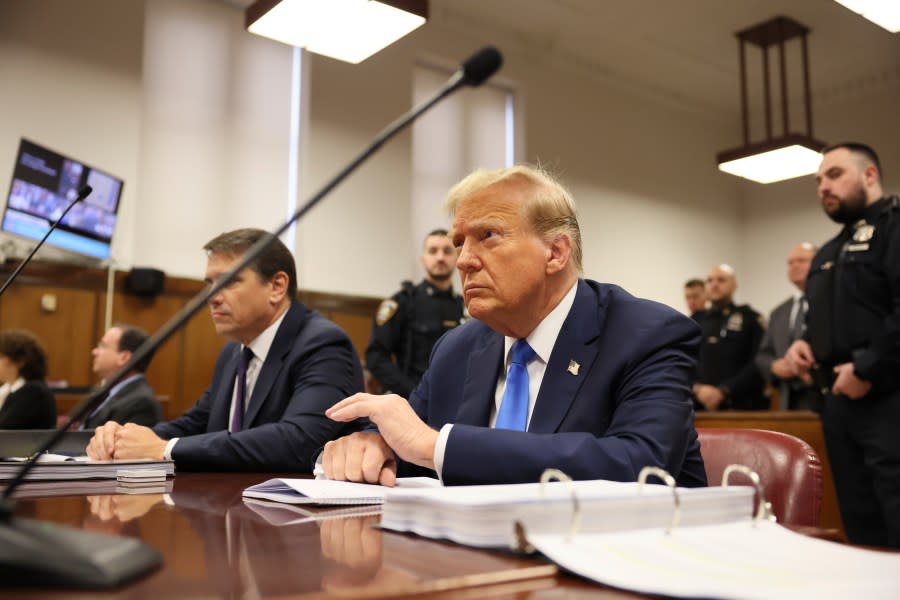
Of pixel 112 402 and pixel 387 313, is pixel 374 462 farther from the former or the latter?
pixel 387 313

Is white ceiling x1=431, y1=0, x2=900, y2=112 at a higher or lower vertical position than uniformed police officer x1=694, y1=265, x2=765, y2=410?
higher

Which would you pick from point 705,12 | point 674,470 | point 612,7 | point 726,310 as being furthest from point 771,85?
point 674,470

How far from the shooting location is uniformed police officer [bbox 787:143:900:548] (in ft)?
9.32

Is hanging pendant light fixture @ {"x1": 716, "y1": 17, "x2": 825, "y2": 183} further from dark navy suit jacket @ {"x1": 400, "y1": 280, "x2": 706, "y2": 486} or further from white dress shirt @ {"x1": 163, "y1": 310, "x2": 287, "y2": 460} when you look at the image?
dark navy suit jacket @ {"x1": 400, "y1": 280, "x2": 706, "y2": 486}

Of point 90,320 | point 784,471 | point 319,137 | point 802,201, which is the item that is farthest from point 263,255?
point 802,201

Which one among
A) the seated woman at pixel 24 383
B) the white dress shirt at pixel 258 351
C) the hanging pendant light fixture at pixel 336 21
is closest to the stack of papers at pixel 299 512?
the white dress shirt at pixel 258 351

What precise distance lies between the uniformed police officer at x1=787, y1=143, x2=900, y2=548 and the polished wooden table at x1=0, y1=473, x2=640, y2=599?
8.11ft

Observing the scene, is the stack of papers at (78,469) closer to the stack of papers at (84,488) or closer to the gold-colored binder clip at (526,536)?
the stack of papers at (84,488)

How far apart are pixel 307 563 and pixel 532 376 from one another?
98cm

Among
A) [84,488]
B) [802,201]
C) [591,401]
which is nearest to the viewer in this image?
[84,488]

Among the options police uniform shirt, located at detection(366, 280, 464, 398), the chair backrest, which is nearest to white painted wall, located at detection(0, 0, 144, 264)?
police uniform shirt, located at detection(366, 280, 464, 398)

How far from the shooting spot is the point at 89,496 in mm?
1258

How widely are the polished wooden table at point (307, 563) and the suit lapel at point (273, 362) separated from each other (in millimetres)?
1182

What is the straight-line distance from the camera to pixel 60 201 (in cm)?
540
